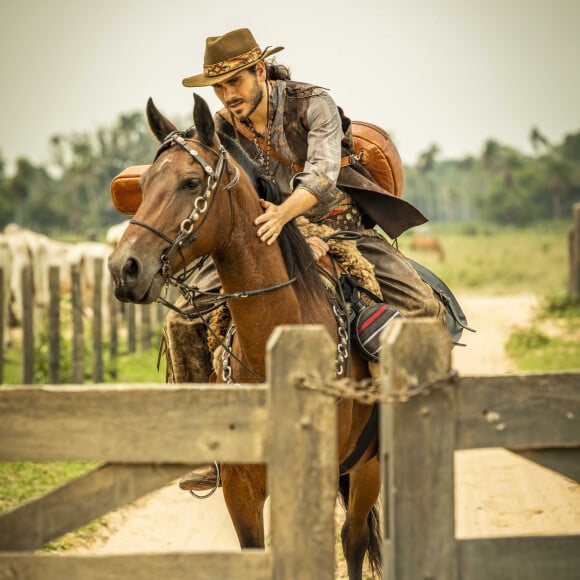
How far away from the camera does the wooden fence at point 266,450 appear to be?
2830 mm

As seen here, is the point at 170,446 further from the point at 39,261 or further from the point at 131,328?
the point at 39,261

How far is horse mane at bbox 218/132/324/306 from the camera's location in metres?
4.51

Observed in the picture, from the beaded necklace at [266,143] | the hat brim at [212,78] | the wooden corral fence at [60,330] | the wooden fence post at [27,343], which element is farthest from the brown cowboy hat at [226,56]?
the wooden fence post at [27,343]

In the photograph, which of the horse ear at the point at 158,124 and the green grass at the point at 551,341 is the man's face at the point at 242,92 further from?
the green grass at the point at 551,341

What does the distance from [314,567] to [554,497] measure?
5573 mm

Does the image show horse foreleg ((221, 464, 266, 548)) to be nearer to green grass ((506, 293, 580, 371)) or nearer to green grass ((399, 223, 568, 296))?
green grass ((506, 293, 580, 371))

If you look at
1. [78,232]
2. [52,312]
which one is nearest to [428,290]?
[52,312]

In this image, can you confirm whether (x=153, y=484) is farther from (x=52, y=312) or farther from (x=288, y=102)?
(x=52, y=312)

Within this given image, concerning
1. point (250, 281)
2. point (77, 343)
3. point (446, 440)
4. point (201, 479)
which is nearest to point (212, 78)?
point (250, 281)

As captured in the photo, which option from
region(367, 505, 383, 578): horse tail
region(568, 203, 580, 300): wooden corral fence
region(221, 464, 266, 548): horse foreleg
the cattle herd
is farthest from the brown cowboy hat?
region(568, 203, 580, 300): wooden corral fence

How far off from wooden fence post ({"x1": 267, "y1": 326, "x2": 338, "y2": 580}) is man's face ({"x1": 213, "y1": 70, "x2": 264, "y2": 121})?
2407 mm

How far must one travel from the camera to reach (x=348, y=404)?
176 inches

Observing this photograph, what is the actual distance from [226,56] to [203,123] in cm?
77

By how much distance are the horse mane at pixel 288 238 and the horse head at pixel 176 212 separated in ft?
0.90
